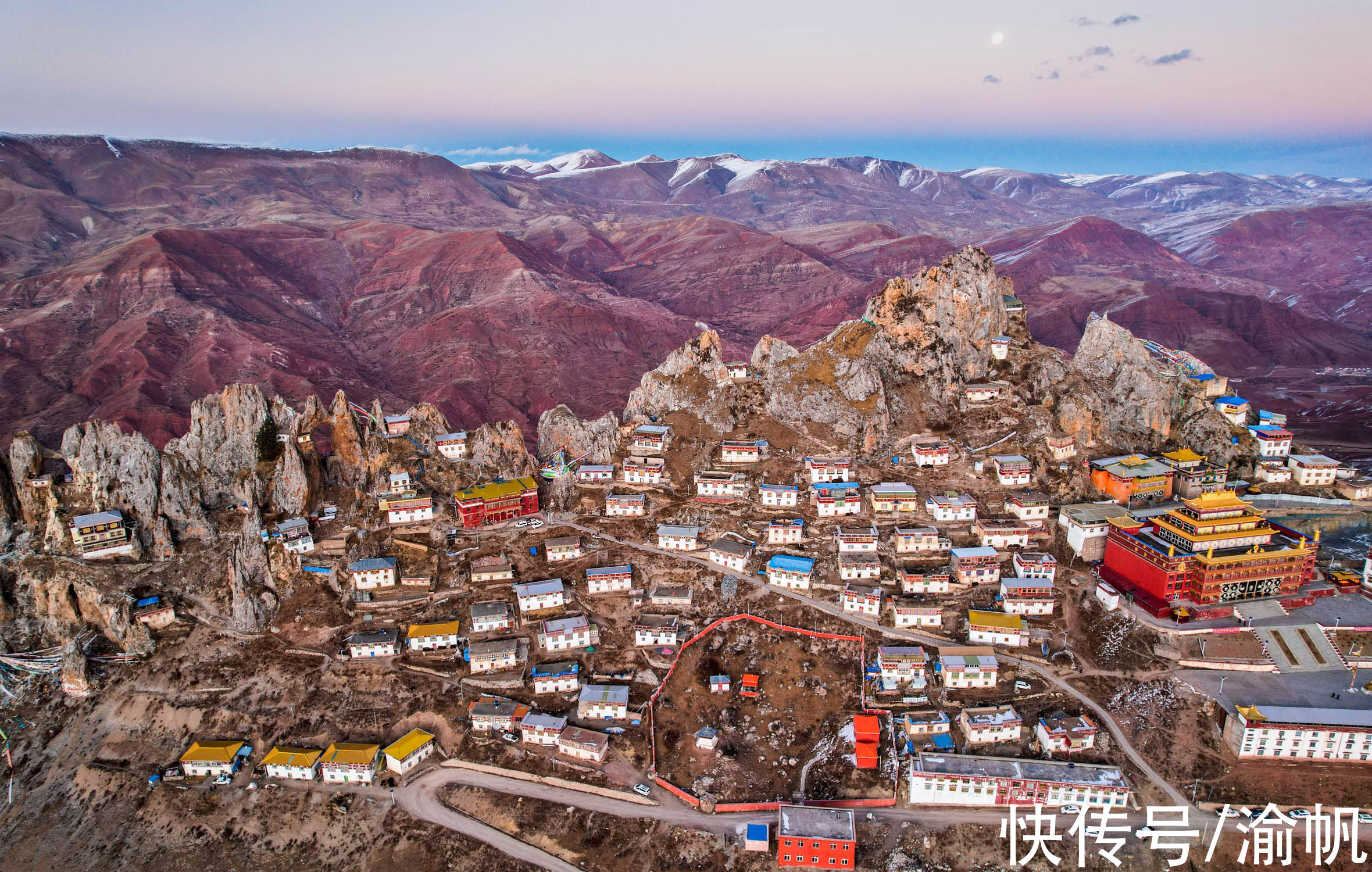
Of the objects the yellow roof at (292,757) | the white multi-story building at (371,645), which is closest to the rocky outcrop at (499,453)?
the white multi-story building at (371,645)

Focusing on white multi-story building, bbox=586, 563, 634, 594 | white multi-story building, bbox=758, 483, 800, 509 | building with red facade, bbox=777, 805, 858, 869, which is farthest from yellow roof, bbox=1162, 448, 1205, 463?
white multi-story building, bbox=586, 563, 634, 594

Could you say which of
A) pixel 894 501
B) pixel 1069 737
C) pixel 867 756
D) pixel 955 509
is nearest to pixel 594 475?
pixel 894 501

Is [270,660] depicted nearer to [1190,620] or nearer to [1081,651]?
[1081,651]

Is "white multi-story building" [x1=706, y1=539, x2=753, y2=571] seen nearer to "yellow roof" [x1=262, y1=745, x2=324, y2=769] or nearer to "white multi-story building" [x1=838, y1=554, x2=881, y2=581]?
"white multi-story building" [x1=838, y1=554, x2=881, y2=581]

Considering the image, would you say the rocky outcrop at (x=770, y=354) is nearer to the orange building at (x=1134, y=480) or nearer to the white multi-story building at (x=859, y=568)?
the white multi-story building at (x=859, y=568)

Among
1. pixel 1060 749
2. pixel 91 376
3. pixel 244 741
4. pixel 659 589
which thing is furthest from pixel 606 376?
pixel 1060 749

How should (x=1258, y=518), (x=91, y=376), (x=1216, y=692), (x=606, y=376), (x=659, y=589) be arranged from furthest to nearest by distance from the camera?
(x=606, y=376), (x=91, y=376), (x=659, y=589), (x=1258, y=518), (x=1216, y=692)
